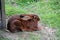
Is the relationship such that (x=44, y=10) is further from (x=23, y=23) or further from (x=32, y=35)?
(x=32, y=35)

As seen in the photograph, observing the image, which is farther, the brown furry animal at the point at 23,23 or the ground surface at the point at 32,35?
the brown furry animal at the point at 23,23

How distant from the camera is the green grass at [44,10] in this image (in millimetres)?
6918

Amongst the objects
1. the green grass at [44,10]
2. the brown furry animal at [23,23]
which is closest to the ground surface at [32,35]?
the brown furry animal at [23,23]

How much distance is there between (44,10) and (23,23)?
A: 232 cm

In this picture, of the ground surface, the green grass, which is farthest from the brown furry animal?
the green grass

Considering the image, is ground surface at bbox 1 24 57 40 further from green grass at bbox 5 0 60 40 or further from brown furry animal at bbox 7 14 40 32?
green grass at bbox 5 0 60 40

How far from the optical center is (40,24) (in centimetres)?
663

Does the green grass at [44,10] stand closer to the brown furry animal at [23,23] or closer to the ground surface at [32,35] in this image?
the ground surface at [32,35]

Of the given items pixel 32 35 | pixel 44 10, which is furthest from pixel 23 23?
pixel 44 10

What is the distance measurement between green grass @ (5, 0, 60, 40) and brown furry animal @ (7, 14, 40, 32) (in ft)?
2.04

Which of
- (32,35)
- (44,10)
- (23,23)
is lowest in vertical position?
(44,10)

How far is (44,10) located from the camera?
26.8 feet

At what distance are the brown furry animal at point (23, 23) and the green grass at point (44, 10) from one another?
0.62 meters

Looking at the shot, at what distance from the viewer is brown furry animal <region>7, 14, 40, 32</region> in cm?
589
